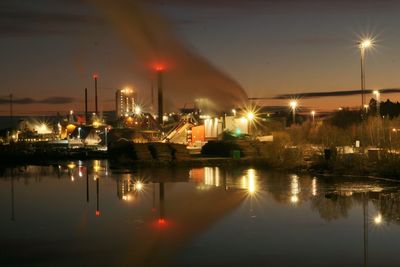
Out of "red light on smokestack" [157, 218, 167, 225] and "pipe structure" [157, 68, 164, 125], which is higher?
"pipe structure" [157, 68, 164, 125]

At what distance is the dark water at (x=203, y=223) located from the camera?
14078mm

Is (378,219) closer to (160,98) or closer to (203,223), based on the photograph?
(203,223)

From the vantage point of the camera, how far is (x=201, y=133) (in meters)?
83.9

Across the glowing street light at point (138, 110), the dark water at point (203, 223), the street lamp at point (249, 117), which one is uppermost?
the glowing street light at point (138, 110)

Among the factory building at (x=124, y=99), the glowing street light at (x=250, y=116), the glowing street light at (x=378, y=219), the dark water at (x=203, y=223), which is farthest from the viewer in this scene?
the factory building at (x=124, y=99)

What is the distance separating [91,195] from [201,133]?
56138 millimetres

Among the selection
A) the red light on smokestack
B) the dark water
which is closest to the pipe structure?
the dark water

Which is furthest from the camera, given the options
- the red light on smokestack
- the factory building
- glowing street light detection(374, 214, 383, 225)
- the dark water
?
the factory building

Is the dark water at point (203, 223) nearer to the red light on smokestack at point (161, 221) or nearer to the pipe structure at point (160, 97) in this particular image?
the red light on smokestack at point (161, 221)

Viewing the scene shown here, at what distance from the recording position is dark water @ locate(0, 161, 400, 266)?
46.2ft

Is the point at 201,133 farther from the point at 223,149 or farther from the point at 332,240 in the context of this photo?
the point at 332,240

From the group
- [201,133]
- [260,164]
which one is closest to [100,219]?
[260,164]

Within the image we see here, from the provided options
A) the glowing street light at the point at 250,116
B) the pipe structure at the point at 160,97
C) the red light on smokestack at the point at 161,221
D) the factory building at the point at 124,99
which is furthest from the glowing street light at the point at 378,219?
the factory building at the point at 124,99

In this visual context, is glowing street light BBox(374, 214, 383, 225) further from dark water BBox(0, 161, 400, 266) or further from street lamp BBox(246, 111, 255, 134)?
street lamp BBox(246, 111, 255, 134)
